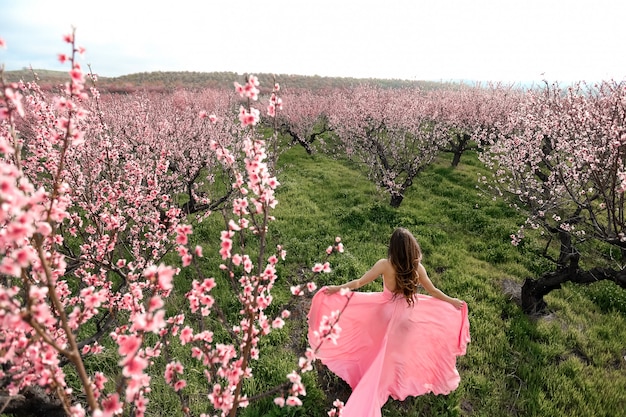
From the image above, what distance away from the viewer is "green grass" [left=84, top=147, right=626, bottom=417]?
16.6 ft

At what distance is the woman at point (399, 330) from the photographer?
4578 millimetres

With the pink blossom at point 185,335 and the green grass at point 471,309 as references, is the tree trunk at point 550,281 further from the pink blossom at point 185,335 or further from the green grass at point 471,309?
the pink blossom at point 185,335

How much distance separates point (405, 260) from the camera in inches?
177

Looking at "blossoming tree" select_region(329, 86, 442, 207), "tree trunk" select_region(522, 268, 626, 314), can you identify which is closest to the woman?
"tree trunk" select_region(522, 268, 626, 314)

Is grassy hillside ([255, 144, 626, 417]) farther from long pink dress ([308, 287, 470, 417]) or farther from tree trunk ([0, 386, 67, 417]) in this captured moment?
tree trunk ([0, 386, 67, 417])

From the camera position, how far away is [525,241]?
9.74 metres

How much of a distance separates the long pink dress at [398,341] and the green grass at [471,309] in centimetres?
40

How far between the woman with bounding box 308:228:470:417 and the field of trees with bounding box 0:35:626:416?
1.54ft

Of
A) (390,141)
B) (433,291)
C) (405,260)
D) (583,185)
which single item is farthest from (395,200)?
(405,260)

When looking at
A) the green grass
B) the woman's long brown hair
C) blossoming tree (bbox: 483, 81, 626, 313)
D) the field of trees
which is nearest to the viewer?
the field of trees

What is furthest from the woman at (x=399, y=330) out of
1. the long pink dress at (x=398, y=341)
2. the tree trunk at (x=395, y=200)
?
the tree trunk at (x=395, y=200)

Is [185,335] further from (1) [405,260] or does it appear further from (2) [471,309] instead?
(2) [471,309]

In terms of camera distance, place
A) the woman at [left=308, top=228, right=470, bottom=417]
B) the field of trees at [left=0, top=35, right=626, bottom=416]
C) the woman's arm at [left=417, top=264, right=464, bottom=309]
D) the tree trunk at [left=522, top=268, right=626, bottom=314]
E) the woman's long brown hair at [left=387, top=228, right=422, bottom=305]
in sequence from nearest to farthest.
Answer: the field of trees at [left=0, top=35, right=626, bottom=416]
the woman's long brown hair at [left=387, top=228, right=422, bottom=305]
the woman at [left=308, top=228, right=470, bottom=417]
the woman's arm at [left=417, top=264, right=464, bottom=309]
the tree trunk at [left=522, top=268, right=626, bottom=314]

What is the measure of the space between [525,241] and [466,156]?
10325mm
